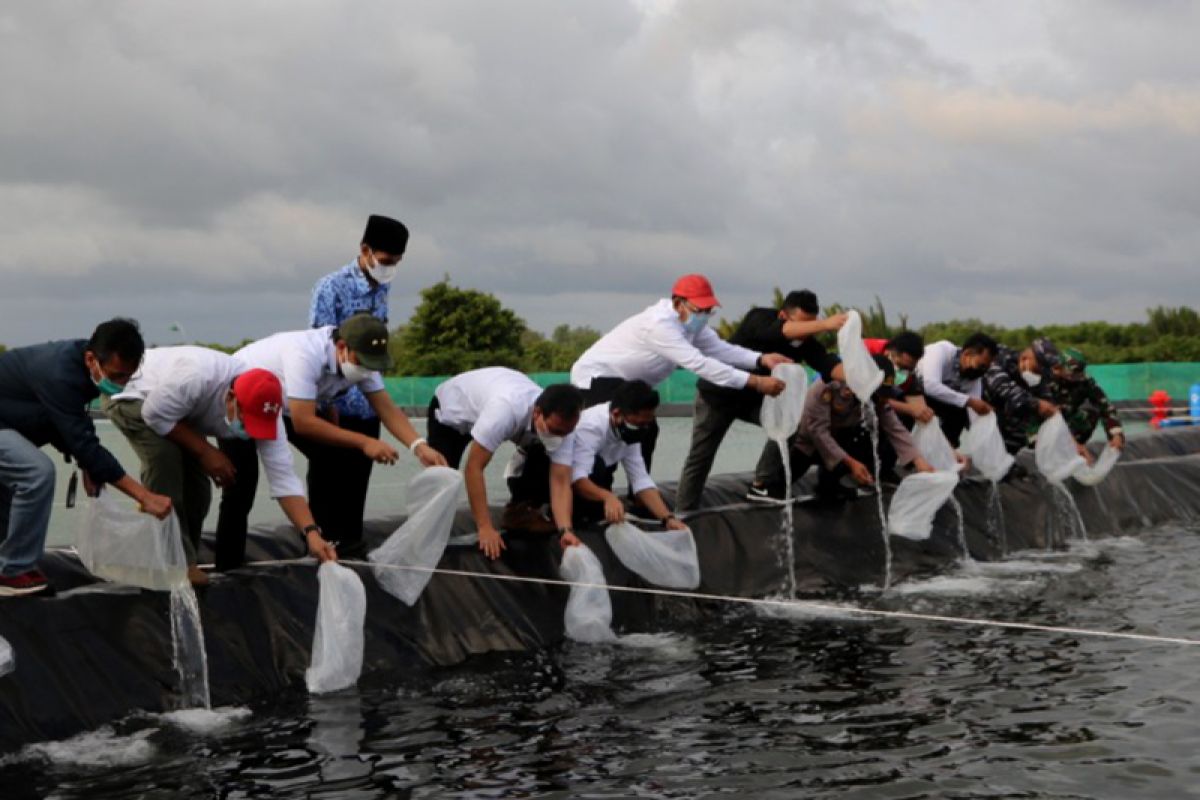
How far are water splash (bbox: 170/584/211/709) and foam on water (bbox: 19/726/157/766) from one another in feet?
1.49

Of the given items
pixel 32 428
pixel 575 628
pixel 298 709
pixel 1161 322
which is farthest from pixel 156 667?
pixel 1161 322

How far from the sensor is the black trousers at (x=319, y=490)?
705 cm

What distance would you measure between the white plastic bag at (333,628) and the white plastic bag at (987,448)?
23.6ft

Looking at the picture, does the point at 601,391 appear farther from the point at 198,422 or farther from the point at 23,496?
the point at 23,496

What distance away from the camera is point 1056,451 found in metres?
13.2

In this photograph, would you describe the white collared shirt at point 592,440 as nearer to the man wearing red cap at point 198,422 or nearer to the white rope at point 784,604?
the white rope at point 784,604

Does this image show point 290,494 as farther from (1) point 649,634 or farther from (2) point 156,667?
(1) point 649,634

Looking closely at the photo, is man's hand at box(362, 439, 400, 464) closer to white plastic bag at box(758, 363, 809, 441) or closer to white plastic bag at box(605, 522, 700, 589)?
white plastic bag at box(605, 522, 700, 589)

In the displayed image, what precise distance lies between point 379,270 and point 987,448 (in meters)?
6.74

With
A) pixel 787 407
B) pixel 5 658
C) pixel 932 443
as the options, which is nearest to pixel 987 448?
pixel 932 443

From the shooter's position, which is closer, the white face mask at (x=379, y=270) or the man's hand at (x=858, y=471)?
the white face mask at (x=379, y=270)

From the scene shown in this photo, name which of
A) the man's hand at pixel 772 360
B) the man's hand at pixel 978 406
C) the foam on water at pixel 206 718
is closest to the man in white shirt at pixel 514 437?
the foam on water at pixel 206 718

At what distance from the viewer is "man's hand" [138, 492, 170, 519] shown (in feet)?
20.8

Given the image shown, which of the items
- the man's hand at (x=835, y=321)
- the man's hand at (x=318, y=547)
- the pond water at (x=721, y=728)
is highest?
the man's hand at (x=835, y=321)
